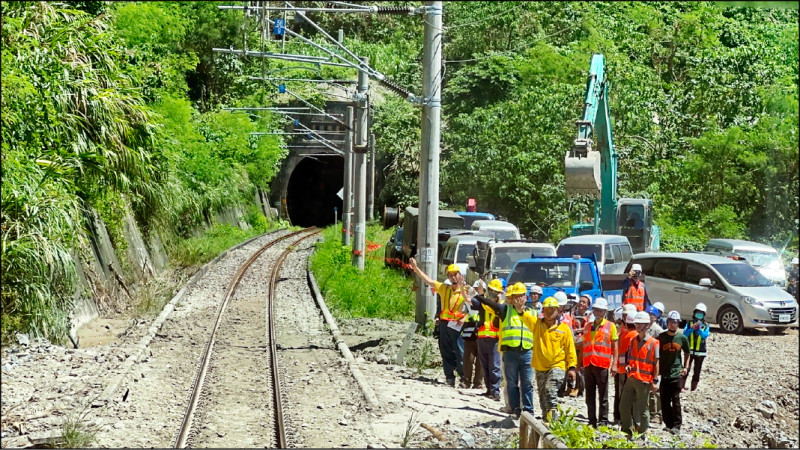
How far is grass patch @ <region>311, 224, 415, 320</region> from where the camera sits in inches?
990

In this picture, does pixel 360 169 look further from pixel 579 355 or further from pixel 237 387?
pixel 579 355

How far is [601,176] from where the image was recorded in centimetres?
3328

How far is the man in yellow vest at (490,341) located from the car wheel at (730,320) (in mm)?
9197

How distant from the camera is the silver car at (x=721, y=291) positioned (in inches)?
864

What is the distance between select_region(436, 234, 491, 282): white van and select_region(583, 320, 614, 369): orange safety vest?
14.0 meters

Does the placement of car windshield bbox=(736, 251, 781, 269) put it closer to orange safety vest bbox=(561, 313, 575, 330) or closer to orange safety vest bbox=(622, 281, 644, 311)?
orange safety vest bbox=(622, 281, 644, 311)

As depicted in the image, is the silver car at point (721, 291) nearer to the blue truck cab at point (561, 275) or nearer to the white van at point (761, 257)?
the blue truck cab at point (561, 275)

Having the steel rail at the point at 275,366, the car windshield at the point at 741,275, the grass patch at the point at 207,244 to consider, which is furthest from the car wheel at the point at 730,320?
the grass patch at the point at 207,244

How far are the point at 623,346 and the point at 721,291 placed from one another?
406 inches

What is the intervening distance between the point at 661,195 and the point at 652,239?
8.37 metres

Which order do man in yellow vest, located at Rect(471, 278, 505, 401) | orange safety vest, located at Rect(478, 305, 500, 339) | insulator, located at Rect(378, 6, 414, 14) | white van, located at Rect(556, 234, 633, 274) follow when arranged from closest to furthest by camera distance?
man in yellow vest, located at Rect(471, 278, 505, 401)
orange safety vest, located at Rect(478, 305, 500, 339)
insulator, located at Rect(378, 6, 414, 14)
white van, located at Rect(556, 234, 633, 274)

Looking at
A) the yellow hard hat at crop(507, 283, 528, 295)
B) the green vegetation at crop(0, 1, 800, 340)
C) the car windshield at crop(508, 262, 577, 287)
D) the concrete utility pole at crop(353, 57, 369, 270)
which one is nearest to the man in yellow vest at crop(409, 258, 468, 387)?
the yellow hard hat at crop(507, 283, 528, 295)

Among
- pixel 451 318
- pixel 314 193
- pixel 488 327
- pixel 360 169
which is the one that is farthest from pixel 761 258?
pixel 314 193

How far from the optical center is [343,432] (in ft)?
40.6
